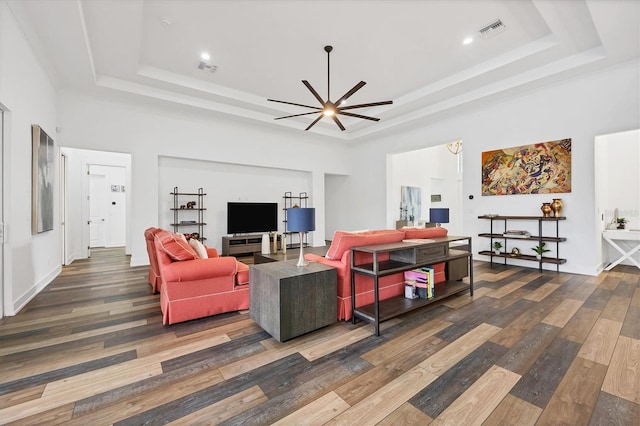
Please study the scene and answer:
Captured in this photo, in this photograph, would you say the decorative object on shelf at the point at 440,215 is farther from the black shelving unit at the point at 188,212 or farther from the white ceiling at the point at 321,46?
the black shelving unit at the point at 188,212

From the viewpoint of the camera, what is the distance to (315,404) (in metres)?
1.66

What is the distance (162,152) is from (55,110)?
1.74 meters

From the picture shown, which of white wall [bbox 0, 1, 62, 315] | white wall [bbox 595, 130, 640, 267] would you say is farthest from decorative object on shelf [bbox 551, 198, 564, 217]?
white wall [bbox 0, 1, 62, 315]

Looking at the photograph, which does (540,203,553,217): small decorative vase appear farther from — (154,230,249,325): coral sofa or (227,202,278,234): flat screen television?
(227,202,278,234): flat screen television

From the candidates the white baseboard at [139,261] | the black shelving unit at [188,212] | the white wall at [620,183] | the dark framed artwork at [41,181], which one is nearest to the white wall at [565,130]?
the white wall at [620,183]

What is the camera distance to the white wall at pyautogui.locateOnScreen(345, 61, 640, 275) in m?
4.36

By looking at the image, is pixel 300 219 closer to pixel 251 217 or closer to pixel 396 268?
pixel 396 268

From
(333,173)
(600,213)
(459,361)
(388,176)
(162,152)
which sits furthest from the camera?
(333,173)

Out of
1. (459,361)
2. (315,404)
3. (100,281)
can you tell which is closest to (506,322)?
(459,361)

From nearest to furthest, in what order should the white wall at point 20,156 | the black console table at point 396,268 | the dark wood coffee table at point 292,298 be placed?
the dark wood coffee table at point 292,298
the black console table at point 396,268
the white wall at point 20,156

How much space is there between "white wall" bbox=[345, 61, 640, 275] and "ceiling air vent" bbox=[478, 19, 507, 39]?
6.25 feet

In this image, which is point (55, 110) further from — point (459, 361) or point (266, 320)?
point (459, 361)

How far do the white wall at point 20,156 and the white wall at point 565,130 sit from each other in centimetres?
700

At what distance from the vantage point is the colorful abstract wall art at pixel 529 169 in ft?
16.1
